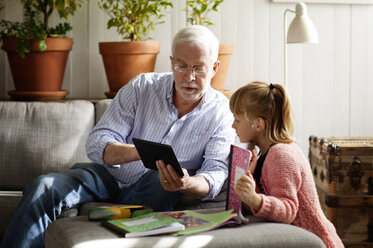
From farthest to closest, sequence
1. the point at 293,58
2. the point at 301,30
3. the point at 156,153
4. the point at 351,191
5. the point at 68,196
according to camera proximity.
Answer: the point at 293,58 < the point at 301,30 < the point at 351,191 < the point at 68,196 < the point at 156,153

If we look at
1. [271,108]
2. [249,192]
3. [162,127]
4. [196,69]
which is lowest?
[249,192]

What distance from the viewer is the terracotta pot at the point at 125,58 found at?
2.69 meters

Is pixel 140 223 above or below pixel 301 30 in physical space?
below

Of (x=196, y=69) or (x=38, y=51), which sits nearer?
(x=196, y=69)

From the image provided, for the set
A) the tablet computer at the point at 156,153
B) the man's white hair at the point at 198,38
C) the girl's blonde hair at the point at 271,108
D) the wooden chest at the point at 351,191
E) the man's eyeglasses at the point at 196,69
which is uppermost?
the man's white hair at the point at 198,38

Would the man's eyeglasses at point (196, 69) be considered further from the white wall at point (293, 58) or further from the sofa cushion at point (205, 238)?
the white wall at point (293, 58)

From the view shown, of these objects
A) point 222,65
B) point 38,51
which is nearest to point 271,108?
point 222,65

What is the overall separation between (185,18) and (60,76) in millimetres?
795

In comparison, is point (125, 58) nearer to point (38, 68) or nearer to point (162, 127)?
point (38, 68)

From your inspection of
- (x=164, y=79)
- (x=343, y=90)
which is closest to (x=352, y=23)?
(x=343, y=90)

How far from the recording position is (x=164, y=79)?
221cm

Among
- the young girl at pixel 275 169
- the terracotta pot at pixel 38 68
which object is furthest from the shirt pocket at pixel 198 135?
the terracotta pot at pixel 38 68

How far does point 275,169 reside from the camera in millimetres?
1498

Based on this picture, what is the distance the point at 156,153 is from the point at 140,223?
0.28 metres
